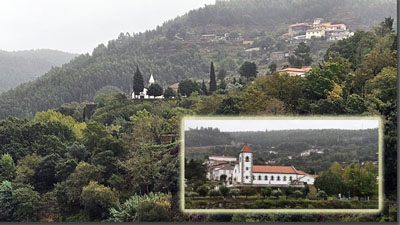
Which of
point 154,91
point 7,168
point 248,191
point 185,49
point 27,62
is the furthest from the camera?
point 27,62

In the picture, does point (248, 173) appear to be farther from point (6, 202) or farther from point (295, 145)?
point (6, 202)

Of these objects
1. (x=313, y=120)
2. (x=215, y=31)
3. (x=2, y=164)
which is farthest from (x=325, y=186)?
(x=215, y=31)

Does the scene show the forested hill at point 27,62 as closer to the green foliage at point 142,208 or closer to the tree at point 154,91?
the tree at point 154,91

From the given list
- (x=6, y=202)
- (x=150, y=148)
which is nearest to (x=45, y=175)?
(x=6, y=202)

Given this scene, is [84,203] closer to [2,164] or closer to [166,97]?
[2,164]

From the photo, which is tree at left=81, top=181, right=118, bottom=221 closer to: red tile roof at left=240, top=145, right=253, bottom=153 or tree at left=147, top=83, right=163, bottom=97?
red tile roof at left=240, top=145, right=253, bottom=153

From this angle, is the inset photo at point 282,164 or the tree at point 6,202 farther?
the tree at point 6,202

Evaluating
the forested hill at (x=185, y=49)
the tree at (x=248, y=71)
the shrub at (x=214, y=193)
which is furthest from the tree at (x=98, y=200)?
the forested hill at (x=185, y=49)
